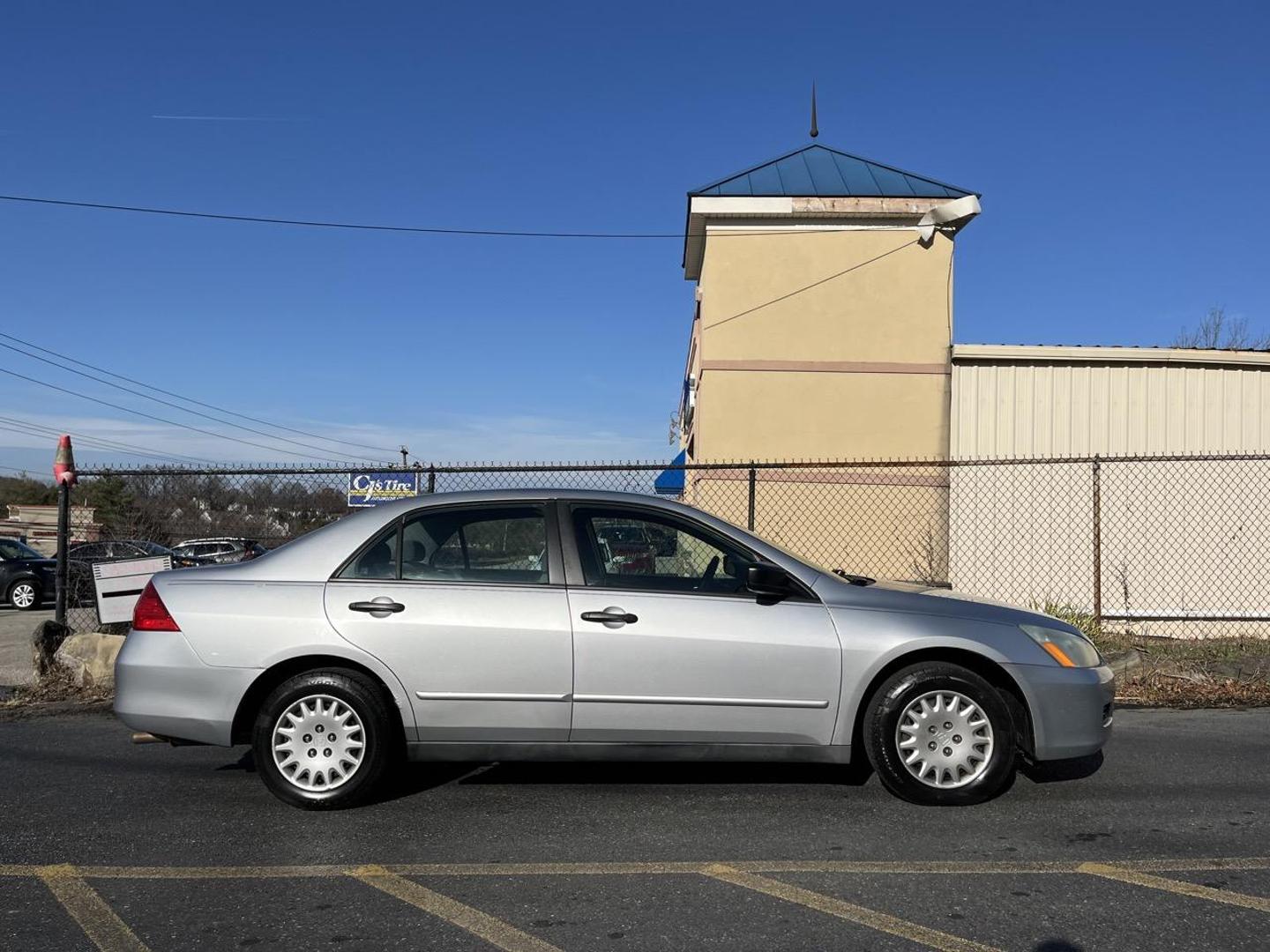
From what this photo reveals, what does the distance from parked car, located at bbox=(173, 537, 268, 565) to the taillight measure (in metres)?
4.52

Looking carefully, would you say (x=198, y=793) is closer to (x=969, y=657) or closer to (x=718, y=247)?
(x=969, y=657)

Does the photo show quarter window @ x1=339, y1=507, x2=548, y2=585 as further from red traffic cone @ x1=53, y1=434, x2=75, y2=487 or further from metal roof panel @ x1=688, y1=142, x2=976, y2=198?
metal roof panel @ x1=688, y1=142, x2=976, y2=198

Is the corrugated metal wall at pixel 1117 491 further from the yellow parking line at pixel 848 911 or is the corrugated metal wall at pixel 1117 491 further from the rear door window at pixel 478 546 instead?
the yellow parking line at pixel 848 911

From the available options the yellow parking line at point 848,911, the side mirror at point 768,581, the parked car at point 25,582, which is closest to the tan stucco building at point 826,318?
the side mirror at point 768,581

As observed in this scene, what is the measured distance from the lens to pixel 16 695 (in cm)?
827

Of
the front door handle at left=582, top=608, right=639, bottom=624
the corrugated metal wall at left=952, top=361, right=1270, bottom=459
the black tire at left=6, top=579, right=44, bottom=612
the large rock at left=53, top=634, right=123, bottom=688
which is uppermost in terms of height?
the corrugated metal wall at left=952, top=361, right=1270, bottom=459

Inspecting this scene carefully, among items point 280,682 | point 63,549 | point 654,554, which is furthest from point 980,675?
point 63,549

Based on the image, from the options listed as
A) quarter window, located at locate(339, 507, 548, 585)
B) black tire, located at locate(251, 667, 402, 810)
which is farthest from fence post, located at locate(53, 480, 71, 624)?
quarter window, located at locate(339, 507, 548, 585)

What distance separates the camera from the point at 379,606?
4.97 meters

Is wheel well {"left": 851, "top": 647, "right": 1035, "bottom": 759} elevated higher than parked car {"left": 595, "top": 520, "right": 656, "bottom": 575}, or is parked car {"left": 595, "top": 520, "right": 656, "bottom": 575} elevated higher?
parked car {"left": 595, "top": 520, "right": 656, "bottom": 575}

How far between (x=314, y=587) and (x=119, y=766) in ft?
6.55

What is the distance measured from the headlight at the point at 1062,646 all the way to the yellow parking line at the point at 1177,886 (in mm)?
1129

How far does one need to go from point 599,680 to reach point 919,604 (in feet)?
5.19

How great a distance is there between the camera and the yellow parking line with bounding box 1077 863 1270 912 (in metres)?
3.67
